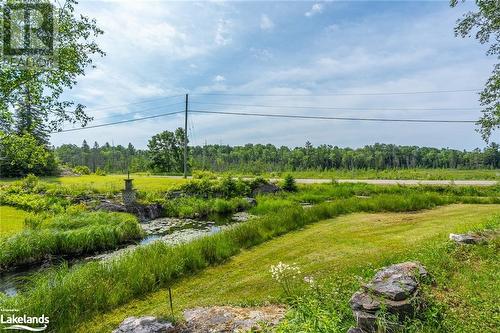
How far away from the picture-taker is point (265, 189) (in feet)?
70.5

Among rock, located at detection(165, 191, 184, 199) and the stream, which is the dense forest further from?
the stream

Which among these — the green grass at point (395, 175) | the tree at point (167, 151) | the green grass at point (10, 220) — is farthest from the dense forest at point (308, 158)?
the green grass at point (10, 220)

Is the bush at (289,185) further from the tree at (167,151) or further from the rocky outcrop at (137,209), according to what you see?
the tree at (167,151)

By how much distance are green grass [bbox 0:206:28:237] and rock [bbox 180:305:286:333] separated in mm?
8691

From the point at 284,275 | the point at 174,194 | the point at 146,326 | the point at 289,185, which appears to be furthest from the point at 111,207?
the point at 284,275

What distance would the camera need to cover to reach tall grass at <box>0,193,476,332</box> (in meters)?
4.64

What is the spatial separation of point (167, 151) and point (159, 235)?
1462 inches

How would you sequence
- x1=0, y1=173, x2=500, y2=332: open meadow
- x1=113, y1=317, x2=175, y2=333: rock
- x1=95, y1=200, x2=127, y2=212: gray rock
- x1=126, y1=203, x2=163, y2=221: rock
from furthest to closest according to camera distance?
x1=126, y1=203, x2=163, y2=221: rock → x1=95, y1=200, x2=127, y2=212: gray rock → x1=0, y1=173, x2=500, y2=332: open meadow → x1=113, y1=317, x2=175, y2=333: rock

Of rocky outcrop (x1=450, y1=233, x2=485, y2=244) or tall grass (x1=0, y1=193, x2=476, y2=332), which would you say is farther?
rocky outcrop (x1=450, y1=233, x2=485, y2=244)

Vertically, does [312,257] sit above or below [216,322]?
below

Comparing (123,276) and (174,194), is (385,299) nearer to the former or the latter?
(123,276)

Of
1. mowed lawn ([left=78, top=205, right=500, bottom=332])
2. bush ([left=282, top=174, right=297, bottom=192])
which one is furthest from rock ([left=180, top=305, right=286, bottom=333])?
bush ([left=282, top=174, right=297, bottom=192])

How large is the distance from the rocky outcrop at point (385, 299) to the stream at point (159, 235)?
7.04 m

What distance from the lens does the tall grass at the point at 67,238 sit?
8.76 m
